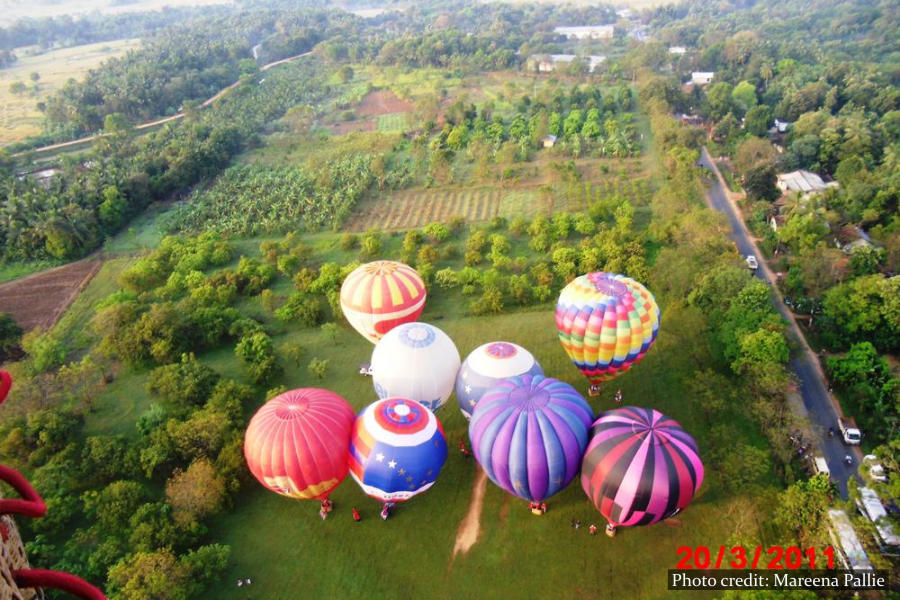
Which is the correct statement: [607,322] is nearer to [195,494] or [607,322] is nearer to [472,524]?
[472,524]

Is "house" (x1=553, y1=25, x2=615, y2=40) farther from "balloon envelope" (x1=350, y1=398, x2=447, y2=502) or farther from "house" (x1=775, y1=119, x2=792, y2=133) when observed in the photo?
"balloon envelope" (x1=350, y1=398, x2=447, y2=502)

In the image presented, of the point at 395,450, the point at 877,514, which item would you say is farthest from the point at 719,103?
the point at 395,450

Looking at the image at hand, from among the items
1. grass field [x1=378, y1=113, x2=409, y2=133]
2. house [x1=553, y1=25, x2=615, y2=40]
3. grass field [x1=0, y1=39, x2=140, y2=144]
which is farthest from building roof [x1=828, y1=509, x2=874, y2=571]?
house [x1=553, y1=25, x2=615, y2=40]

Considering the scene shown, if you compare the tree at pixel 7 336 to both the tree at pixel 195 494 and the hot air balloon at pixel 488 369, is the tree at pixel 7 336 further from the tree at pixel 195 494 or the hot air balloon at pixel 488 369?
the hot air balloon at pixel 488 369

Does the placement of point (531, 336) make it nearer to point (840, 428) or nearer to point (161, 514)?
point (840, 428)

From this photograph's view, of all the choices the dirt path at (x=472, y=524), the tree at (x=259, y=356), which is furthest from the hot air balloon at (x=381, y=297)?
the dirt path at (x=472, y=524)

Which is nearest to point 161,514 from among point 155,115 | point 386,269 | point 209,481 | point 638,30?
point 209,481
